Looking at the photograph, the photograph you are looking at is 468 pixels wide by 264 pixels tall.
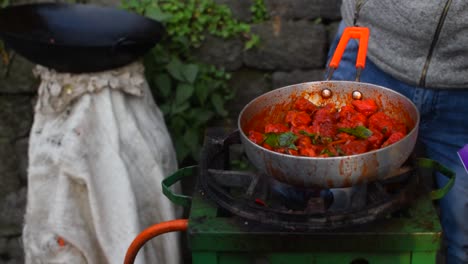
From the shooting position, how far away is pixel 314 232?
160 cm

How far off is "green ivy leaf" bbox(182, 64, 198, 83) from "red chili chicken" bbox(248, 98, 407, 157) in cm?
131

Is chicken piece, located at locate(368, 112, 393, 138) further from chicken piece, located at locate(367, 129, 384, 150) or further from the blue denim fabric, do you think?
the blue denim fabric

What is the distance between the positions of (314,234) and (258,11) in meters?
1.89

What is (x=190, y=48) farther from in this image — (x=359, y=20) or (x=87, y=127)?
(x=359, y=20)

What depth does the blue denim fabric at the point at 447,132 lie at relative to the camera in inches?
91.2

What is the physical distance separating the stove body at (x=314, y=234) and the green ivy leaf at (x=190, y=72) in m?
1.51

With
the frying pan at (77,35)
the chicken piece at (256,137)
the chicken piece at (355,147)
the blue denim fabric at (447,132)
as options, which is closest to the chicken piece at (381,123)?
the chicken piece at (355,147)

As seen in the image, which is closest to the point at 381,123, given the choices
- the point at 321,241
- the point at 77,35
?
the point at 321,241

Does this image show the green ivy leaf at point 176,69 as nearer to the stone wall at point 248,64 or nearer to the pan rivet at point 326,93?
the stone wall at point 248,64

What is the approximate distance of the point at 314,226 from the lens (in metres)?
1.58

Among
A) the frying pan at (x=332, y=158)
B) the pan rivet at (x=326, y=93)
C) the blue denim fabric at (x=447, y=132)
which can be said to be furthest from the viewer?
the blue denim fabric at (x=447, y=132)

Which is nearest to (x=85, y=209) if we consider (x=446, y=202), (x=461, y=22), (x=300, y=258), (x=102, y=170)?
(x=102, y=170)

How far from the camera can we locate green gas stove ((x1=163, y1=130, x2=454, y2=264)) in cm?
160

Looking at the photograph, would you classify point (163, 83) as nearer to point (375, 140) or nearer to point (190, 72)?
point (190, 72)
